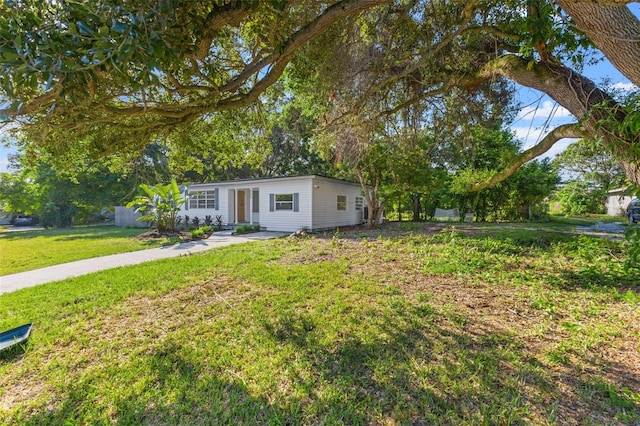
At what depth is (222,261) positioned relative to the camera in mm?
6988

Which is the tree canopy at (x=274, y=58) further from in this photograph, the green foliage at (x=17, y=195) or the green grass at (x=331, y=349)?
the green foliage at (x=17, y=195)

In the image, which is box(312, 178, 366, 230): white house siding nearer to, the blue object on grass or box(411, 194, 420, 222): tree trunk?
box(411, 194, 420, 222): tree trunk

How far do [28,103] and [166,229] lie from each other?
1179 cm

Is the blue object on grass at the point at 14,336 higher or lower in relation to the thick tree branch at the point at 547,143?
lower

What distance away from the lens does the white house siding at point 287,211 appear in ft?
45.2

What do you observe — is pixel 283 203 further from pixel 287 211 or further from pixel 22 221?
pixel 22 221

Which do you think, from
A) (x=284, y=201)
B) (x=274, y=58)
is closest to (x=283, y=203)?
(x=284, y=201)

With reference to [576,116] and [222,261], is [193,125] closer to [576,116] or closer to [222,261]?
[222,261]

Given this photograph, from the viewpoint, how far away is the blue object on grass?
313 cm

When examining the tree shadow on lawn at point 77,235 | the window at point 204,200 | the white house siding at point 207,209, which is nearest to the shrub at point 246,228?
the white house siding at point 207,209

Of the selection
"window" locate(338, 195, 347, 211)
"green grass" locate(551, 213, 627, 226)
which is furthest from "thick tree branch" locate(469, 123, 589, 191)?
"green grass" locate(551, 213, 627, 226)

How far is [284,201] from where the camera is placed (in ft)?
48.0

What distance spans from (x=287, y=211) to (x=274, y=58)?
11363 millimetres

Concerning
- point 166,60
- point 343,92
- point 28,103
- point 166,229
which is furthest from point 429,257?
point 166,229
